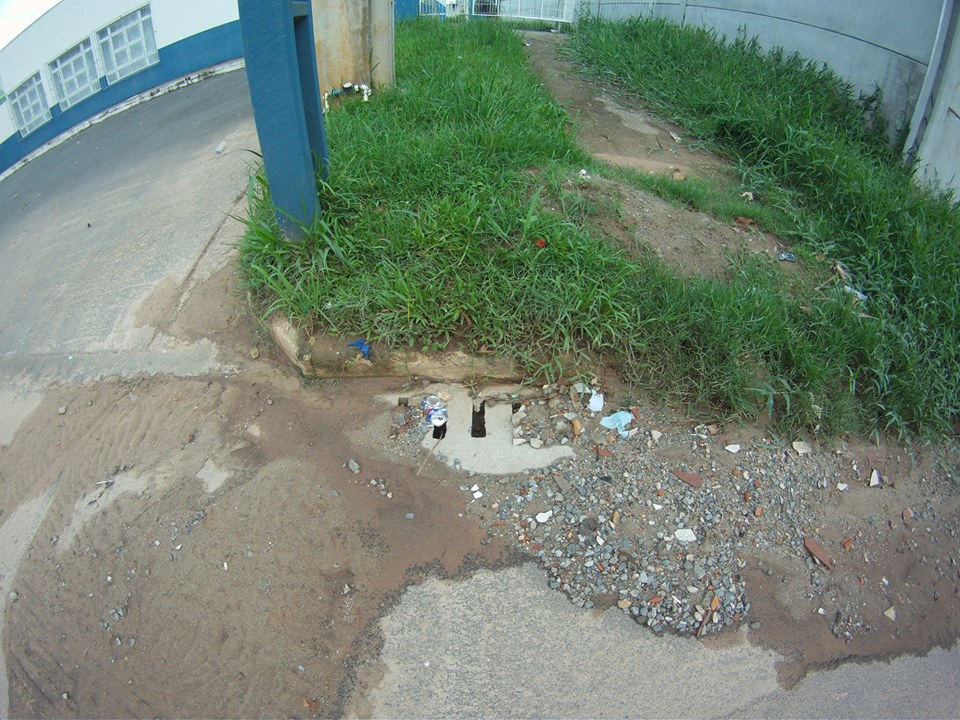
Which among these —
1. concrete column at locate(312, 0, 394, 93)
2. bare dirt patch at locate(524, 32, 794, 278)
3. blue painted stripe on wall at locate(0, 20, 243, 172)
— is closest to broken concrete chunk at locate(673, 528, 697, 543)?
bare dirt patch at locate(524, 32, 794, 278)

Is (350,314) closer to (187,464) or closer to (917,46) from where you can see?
(187,464)

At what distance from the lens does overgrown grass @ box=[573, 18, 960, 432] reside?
3195 mm

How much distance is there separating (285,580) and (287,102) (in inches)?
76.0

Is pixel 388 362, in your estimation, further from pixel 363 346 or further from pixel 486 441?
pixel 486 441

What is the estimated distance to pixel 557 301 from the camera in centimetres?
302

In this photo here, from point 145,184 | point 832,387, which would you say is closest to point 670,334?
point 832,387

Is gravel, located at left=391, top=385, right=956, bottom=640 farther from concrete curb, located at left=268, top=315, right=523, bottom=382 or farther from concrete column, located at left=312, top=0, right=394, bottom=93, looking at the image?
concrete column, located at left=312, top=0, right=394, bottom=93

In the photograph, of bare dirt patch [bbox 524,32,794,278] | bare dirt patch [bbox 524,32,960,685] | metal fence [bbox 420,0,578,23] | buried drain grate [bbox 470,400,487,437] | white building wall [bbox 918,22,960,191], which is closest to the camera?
bare dirt patch [bbox 524,32,960,685]

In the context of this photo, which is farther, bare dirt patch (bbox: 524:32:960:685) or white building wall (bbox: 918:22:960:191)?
white building wall (bbox: 918:22:960:191)

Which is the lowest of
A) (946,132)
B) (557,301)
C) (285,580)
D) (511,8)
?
(285,580)

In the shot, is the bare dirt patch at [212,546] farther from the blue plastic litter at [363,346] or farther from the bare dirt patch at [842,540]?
the bare dirt patch at [842,540]

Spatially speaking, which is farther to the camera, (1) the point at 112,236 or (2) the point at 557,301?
(1) the point at 112,236

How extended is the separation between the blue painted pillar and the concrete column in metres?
2.01

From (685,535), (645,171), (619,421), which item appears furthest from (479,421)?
(645,171)
